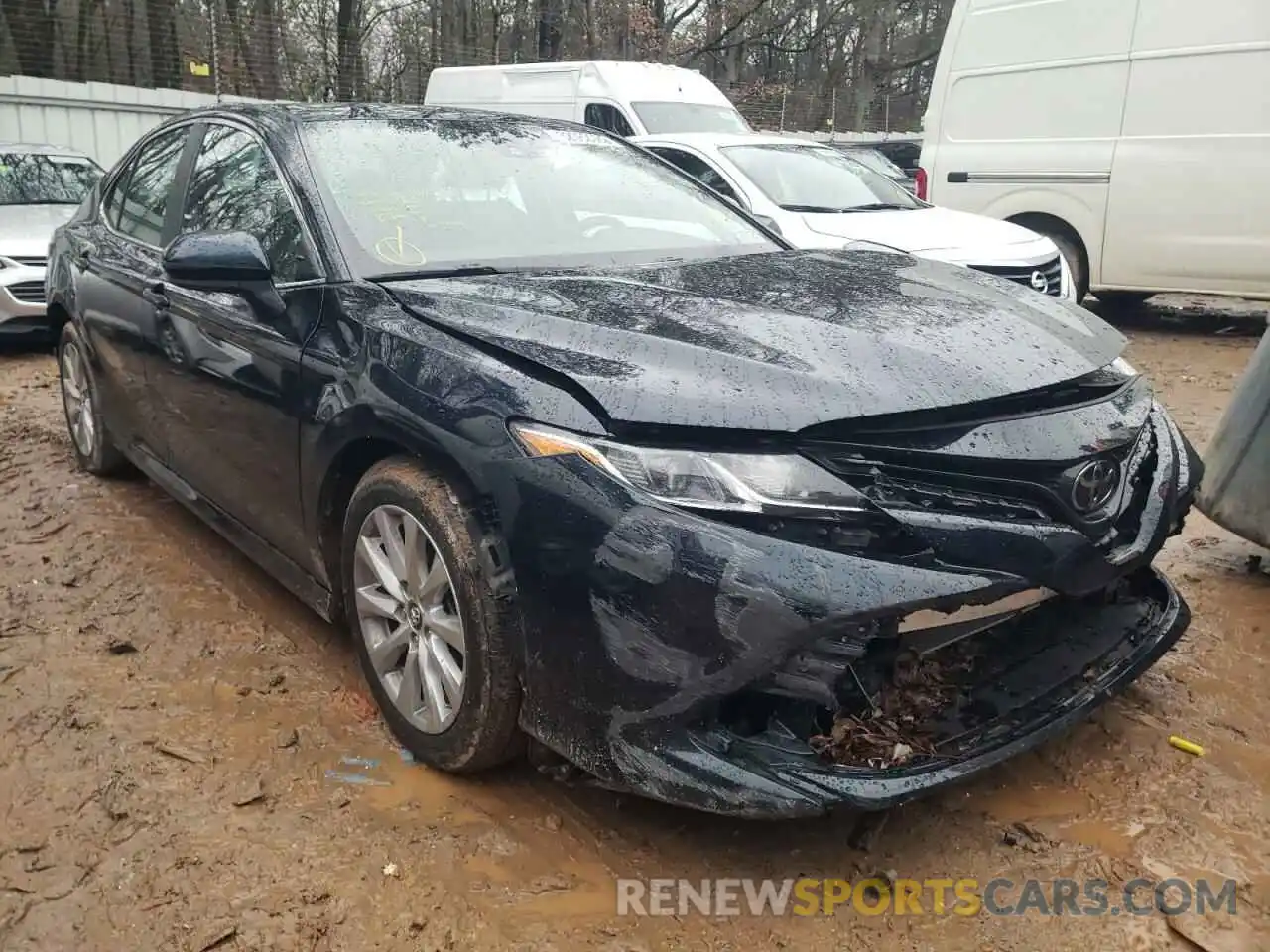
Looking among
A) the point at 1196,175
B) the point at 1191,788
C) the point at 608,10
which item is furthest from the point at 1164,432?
the point at 608,10

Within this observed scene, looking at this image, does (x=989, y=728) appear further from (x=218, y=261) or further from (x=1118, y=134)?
(x=1118, y=134)

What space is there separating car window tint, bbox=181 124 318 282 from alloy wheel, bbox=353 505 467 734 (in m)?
0.80

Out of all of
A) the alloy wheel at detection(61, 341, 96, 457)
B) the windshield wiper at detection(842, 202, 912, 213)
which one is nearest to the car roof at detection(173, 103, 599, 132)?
the alloy wheel at detection(61, 341, 96, 457)

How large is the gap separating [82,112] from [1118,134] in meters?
12.2

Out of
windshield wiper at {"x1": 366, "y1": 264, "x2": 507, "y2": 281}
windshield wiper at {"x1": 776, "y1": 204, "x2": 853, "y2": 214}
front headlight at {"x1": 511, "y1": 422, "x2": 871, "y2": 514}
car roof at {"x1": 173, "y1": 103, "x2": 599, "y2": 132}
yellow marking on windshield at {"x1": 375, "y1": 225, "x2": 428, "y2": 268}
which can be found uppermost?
car roof at {"x1": 173, "y1": 103, "x2": 599, "y2": 132}

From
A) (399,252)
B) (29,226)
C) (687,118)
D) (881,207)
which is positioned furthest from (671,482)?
(687,118)

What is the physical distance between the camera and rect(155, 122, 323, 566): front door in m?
2.84

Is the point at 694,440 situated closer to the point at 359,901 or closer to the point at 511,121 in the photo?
the point at 359,901

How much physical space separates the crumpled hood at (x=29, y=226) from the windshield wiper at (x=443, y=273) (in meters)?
5.72

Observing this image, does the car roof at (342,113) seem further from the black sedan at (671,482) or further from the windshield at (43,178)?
the windshield at (43,178)

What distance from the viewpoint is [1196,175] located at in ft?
25.2

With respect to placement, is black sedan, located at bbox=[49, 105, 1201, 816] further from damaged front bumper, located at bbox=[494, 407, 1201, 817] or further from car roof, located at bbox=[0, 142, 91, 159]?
car roof, located at bbox=[0, 142, 91, 159]

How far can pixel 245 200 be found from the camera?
327cm

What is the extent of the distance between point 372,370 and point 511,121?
1.55 metres
